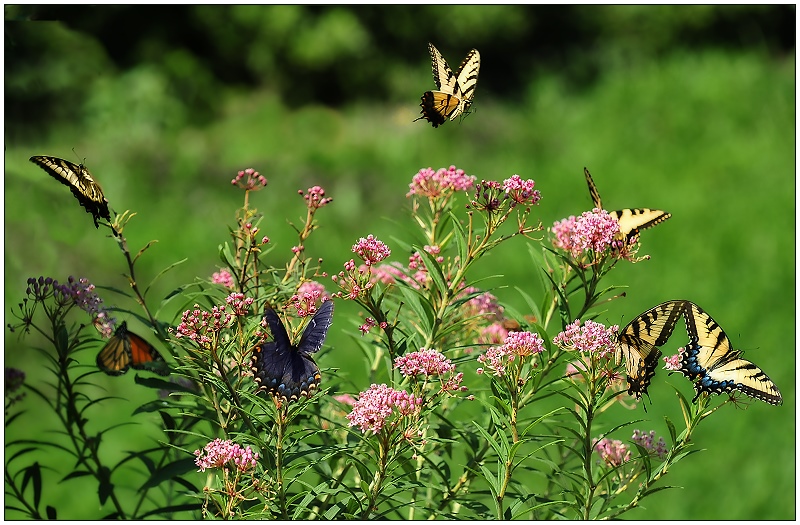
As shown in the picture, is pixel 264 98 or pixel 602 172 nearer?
pixel 602 172

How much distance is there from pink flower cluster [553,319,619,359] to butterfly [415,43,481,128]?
1.46ft

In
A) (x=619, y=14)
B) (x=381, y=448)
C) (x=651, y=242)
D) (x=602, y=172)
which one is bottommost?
(x=381, y=448)

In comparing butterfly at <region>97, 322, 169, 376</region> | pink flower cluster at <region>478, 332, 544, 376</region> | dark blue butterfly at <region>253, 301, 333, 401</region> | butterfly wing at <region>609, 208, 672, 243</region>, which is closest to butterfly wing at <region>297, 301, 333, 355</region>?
dark blue butterfly at <region>253, 301, 333, 401</region>

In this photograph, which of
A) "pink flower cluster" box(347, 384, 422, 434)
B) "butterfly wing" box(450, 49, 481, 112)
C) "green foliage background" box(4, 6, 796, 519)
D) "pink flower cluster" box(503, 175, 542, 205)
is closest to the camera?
"pink flower cluster" box(347, 384, 422, 434)

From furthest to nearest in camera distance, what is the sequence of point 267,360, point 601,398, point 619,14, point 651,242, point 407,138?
point 619,14 → point 407,138 → point 651,242 → point 601,398 → point 267,360

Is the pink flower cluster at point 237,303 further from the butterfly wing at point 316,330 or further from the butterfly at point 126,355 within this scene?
the butterfly at point 126,355

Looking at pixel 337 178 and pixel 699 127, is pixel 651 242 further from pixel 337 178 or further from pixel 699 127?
pixel 337 178

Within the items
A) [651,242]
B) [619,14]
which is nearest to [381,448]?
[651,242]

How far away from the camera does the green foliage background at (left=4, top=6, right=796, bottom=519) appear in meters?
5.70

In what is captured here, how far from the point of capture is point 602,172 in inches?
301

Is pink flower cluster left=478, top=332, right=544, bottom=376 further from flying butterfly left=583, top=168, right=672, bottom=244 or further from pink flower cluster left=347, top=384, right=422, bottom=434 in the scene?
flying butterfly left=583, top=168, right=672, bottom=244

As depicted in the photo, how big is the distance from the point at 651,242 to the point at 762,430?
6.42ft

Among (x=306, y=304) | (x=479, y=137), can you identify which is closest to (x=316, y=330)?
(x=306, y=304)

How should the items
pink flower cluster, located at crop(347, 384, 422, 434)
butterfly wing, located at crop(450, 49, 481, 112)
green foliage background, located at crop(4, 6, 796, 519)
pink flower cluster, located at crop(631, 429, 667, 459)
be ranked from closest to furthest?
pink flower cluster, located at crop(347, 384, 422, 434), pink flower cluster, located at crop(631, 429, 667, 459), butterfly wing, located at crop(450, 49, 481, 112), green foliage background, located at crop(4, 6, 796, 519)
